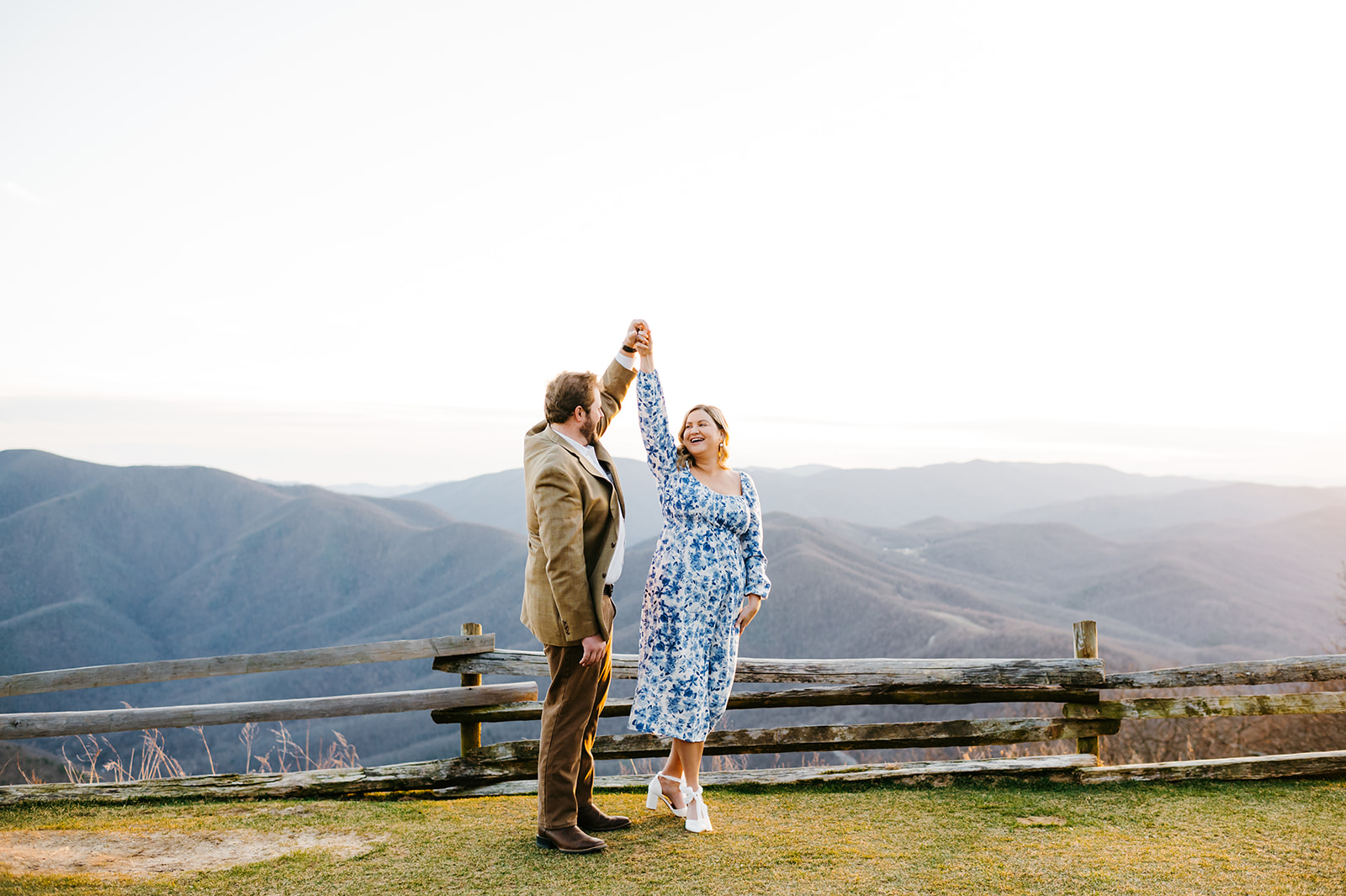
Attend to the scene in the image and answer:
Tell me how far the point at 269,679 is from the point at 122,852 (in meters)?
80.9

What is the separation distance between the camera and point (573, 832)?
313 centimetres

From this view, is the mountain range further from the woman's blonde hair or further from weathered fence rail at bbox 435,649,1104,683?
the woman's blonde hair

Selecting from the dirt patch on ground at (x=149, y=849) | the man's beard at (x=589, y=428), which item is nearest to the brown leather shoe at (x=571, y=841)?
the dirt patch on ground at (x=149, y=849)

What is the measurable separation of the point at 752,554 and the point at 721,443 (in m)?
0.51

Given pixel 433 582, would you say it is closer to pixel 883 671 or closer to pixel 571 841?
pixel 883 671

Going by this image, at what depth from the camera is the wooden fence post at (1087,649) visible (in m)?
4.62

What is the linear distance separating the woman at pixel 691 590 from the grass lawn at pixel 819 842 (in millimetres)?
439

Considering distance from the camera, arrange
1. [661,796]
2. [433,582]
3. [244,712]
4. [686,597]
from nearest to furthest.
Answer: [686,597] → [661,796] → [244,712] → [433,582]

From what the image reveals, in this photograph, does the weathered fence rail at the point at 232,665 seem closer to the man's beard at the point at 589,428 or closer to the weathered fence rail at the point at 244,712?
the weathered fence rail at the point at 244,712

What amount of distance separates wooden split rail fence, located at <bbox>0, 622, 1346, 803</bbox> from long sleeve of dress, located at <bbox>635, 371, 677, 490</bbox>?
1.44 meters

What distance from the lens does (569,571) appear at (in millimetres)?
2889

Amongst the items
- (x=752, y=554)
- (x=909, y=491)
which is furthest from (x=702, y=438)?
(x=909, y=491)

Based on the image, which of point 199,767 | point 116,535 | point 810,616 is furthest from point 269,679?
point 810,616

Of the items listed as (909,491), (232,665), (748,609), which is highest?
(748,609)
